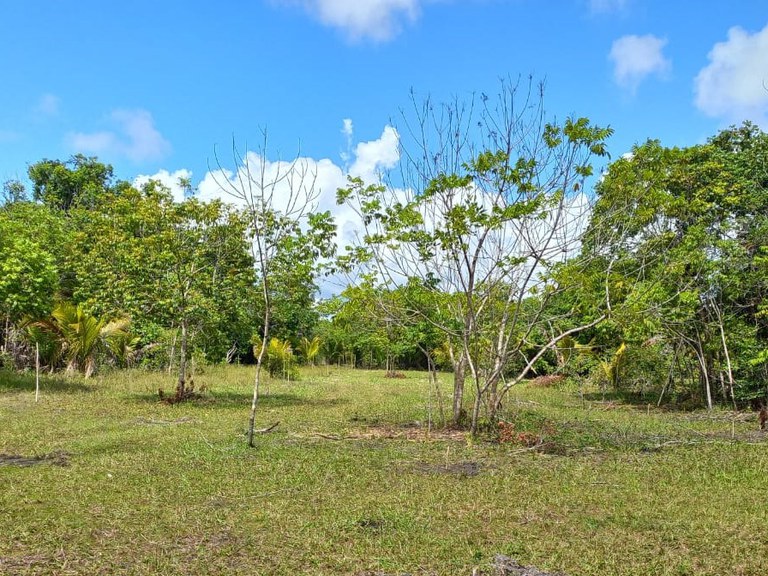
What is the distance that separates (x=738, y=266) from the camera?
14250mm

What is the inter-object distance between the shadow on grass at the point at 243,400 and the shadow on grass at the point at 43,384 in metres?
2.06

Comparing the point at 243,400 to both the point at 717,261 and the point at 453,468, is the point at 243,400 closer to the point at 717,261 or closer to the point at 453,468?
the point at 453,468

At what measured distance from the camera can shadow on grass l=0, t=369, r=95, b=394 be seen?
16109mm

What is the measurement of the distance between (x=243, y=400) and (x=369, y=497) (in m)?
10.2

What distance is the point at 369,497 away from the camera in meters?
6.56

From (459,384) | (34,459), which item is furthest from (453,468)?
(34,459)

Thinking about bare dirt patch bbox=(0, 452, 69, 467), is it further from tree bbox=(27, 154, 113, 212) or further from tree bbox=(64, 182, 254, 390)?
tree bbox=(27, 154, 113, 212)

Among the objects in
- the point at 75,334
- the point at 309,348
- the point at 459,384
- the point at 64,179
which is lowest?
the point at 459,384

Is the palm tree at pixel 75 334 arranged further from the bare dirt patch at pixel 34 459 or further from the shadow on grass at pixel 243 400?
the bare dirt patch at pixel 34 459

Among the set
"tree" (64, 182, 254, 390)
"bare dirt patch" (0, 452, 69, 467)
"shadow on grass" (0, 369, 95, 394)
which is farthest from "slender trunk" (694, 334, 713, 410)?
"shadow on grass" (0, 369, 95, 394)

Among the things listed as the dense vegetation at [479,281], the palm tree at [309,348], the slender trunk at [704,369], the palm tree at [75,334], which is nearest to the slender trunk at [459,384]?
the dense vegetation at [479,281]

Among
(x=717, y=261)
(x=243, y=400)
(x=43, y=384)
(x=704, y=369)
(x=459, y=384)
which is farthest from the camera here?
(x=43, y=384)

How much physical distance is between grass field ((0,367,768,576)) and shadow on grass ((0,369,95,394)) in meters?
Answer: 4.11

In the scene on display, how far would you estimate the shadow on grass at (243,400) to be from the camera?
14.8 meters
